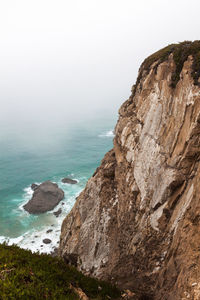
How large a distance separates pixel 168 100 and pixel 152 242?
11506mm

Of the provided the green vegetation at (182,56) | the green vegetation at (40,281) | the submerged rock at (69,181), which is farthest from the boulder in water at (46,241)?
the green vegetation at (182,56)

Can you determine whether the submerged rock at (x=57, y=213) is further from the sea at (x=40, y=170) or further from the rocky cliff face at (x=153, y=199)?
the rocky cliff face at (x=153, y=199)

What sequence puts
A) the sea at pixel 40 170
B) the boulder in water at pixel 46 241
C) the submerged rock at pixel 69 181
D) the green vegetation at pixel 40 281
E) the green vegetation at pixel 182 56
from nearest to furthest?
1. the green vegetation at pixel 40 281
2. the green vegetation at pixel 182 56
3. the boulder in water at pixel 46 241
4. the sea at pixel 40 170
5. the submerged rock at pixel 69 181

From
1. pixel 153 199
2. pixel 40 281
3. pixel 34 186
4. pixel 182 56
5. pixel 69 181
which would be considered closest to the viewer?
pixel 40 281

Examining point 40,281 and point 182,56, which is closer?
point 40,281

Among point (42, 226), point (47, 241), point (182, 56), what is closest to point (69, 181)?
point (42, 226)

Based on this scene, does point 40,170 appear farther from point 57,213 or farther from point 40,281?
point 40,281

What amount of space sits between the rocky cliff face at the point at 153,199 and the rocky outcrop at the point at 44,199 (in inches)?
1395

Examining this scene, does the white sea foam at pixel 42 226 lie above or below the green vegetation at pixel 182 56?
below

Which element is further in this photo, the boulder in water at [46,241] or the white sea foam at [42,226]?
the boulder in water at [46,241]

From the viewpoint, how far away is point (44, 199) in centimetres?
5838

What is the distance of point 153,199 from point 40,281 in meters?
10.4

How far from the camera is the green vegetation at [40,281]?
248 inches

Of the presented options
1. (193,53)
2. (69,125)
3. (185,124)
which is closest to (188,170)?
(185,124)
